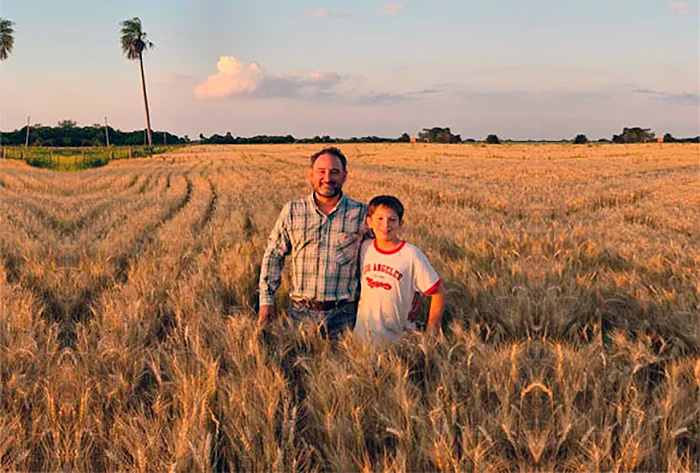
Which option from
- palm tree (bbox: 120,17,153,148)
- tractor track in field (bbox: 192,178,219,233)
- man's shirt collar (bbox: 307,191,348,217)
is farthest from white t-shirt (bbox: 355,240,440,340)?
palm tree (bbox: 120,17,153,148)

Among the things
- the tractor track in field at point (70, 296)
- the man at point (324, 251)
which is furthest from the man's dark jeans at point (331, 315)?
the tractor track in field at point (70, 296)

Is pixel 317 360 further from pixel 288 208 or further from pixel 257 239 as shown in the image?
pixel 257 239

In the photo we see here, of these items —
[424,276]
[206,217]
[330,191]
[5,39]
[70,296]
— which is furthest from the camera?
[5,39]

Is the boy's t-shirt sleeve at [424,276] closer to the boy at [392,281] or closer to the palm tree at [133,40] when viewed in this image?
the boy at [392,281]

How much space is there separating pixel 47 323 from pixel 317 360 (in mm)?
2250

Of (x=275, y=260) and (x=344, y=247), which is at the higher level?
(x=344, y=247)

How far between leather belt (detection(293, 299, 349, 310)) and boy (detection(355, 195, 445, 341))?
43 cm

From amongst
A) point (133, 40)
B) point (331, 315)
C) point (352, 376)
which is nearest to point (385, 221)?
point (331, 315)

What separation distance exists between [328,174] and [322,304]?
3.23 feet

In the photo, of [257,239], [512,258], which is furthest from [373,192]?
[512,258]

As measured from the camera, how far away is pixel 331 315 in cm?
372

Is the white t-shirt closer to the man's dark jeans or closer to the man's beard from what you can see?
the man's dark jeans

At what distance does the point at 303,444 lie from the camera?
212 cm

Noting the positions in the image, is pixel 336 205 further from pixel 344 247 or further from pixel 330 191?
pixel 344 247
